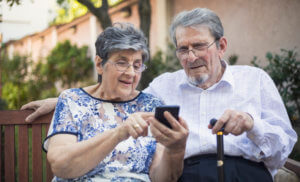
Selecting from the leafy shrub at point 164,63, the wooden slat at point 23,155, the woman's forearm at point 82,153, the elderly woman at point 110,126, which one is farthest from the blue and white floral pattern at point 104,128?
the leafy shrub at point 164,63

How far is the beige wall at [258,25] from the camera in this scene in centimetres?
636

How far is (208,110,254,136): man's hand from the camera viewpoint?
2.11 m

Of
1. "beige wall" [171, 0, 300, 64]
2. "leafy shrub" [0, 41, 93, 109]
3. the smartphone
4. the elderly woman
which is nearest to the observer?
the smartphone

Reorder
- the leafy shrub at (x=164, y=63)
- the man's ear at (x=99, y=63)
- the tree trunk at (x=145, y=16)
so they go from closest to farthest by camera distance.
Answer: the man's ear at (x=99, y=63), the tree trunk at (x=145, y=16), the leafy shrub at (x=164, y=63)

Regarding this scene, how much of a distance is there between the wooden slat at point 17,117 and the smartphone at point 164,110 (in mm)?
1359

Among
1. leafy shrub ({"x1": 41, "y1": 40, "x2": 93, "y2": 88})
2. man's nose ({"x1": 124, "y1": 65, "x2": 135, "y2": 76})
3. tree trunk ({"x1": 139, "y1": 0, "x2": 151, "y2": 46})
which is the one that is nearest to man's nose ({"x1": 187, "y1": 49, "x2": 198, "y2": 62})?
man's nose ({"x1": 124, "y1": 65, "x2": 135, "y2": 76})

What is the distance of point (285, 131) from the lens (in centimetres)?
270

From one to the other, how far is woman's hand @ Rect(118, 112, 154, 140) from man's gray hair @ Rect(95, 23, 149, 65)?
0.61m

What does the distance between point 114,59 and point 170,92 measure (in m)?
0.68

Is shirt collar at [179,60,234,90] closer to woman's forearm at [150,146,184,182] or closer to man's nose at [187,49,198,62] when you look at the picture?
man's nose at [187,49,198,62]

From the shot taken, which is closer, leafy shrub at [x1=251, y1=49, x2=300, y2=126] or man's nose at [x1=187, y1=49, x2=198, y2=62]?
man's nose at [x1=187, y1=49, x2=198, y2=62]

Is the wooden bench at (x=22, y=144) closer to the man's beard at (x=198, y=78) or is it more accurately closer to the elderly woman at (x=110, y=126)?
the elderly woman at (x=110, y=126)

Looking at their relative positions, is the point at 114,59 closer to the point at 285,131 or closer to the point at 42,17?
the point at 285,131

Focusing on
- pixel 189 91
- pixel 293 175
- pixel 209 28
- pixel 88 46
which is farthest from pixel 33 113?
pixel 88 46
